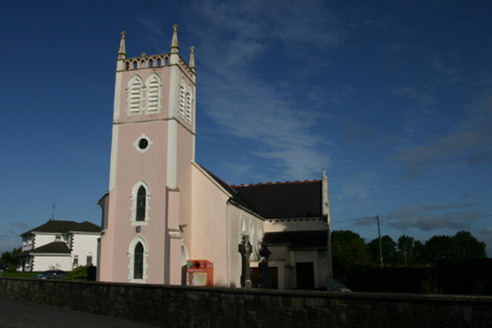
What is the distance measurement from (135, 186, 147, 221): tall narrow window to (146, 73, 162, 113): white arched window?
4.77 m

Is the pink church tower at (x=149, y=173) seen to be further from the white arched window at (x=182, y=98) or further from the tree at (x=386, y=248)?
the tree at (x=386, y=248)

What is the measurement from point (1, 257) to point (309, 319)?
94711 millimetres

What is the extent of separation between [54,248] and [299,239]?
40.5m

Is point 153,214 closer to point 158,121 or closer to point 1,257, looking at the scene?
point 158,121

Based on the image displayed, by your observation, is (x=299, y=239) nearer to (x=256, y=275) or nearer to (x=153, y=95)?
(x=256, y=275)

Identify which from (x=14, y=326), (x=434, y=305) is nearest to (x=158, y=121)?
(x=14, y=326)

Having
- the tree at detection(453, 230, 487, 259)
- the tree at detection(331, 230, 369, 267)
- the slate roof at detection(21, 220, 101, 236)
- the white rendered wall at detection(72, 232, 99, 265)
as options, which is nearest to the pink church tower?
the white rendered wall at detection(72, 232, 99, 265)

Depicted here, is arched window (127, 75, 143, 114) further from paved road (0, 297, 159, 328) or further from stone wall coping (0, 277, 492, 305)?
stone wall coping (0, 277, 492, 305)

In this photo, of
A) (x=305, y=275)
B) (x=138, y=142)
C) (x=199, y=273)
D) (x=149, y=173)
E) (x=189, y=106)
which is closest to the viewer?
(x=199, y=273)

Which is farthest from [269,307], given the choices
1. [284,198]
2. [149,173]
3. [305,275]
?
[284,198]

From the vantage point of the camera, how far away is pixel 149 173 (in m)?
22.3

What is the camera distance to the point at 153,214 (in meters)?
21.6

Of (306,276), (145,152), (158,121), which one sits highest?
(158,121)

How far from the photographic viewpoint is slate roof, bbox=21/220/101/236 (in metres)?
59.4
